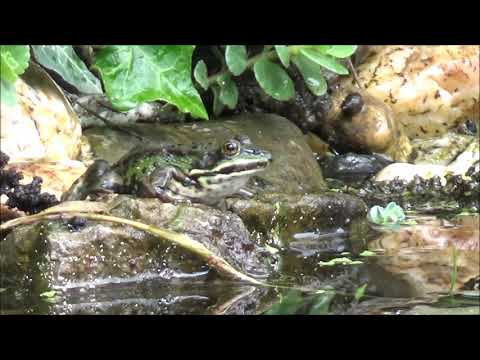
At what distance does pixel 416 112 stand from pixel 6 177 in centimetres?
336

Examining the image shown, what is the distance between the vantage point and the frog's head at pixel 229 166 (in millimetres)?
3572

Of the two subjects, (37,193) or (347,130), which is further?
(347,130)

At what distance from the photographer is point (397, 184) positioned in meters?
4.52

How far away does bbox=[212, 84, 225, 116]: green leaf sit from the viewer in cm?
461

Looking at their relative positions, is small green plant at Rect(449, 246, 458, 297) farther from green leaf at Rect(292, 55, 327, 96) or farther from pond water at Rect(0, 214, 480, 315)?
green leaf at Rect(292, 55, 327, 96)

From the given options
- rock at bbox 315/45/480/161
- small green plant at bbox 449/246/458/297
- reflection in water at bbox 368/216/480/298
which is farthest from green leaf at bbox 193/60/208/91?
small green plant at bbox 449/246/458/297

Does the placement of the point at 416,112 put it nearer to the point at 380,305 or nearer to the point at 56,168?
the point at 56,168

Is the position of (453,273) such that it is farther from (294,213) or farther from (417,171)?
(417,171)

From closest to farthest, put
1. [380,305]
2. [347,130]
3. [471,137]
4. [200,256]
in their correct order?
[380,305] → [200,256] → [347,130] → [471,137]

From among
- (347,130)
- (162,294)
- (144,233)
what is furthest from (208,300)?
(347,130)

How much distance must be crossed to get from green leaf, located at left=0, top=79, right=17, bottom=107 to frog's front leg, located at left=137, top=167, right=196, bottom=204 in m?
0.72

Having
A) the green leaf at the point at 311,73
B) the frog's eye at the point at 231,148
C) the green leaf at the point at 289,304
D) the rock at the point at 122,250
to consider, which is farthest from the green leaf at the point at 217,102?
the green leaf at the point at 289,304

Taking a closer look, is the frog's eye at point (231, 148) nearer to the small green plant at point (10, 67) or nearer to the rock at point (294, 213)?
the rock at point (294, 213)

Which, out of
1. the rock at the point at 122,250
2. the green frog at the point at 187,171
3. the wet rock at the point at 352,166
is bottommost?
the wet rock at the point at 352,166
